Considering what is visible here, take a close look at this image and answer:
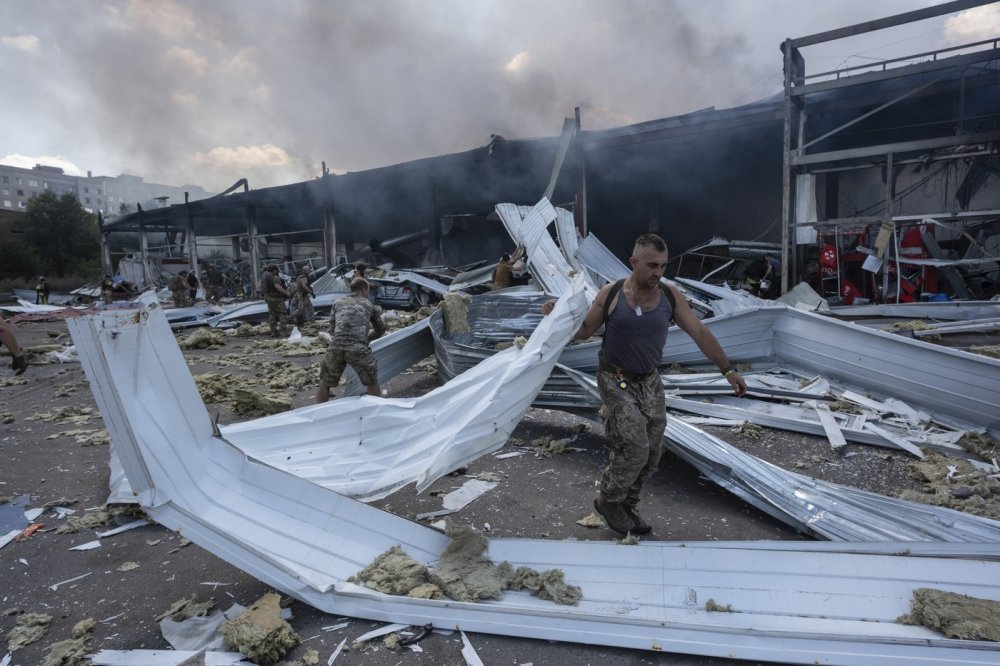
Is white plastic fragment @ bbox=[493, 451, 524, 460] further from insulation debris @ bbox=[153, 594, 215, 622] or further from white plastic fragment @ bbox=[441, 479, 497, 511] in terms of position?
insulation debris @ bbox=[153, 594, 215, 622]

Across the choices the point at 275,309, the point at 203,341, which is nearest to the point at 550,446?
the point at 275,309

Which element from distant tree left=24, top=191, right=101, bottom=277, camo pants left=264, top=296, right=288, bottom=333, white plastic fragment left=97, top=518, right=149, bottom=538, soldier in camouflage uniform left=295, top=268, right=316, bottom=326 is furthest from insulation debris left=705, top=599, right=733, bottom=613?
distant tree left=24, top=191, right=101, bottom=277

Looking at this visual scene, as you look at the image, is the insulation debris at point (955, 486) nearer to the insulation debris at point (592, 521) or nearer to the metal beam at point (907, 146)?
the insulation debris at point (592, 521)

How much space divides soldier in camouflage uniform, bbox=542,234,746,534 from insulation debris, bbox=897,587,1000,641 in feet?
3.93

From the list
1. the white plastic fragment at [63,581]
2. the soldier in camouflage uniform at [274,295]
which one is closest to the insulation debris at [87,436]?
the white plastic fragment at [63,581]

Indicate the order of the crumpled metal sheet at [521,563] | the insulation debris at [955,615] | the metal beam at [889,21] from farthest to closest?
the metal beam at [889,21] → the crumpled metal sheet at [521,563] → the insulation debris at [955,615]

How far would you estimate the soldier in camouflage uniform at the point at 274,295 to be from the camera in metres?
10.7

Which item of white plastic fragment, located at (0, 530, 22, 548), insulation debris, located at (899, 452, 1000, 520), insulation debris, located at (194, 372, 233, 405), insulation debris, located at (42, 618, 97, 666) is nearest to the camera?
insulation debris, located at (42, 618, 97, 666)

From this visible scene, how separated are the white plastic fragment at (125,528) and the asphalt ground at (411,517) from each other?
7 cm

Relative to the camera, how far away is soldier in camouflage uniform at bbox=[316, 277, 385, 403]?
17.5ft

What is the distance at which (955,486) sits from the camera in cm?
344

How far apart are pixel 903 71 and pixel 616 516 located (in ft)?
32.5

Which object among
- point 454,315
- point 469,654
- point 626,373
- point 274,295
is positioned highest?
point 274,295

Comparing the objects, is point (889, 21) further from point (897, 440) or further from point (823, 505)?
point (823, 505)
